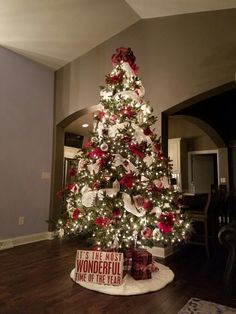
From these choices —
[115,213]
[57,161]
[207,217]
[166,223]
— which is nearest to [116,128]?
[115,213]

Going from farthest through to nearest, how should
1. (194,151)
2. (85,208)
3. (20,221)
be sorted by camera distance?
(194,151) < (20,221) < (85,208)

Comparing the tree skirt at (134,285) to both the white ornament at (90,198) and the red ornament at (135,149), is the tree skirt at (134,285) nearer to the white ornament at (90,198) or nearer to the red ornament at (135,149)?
the white ornament at (90,198)

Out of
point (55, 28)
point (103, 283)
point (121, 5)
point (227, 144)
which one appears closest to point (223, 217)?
point (227, 144)

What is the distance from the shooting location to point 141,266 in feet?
8.39

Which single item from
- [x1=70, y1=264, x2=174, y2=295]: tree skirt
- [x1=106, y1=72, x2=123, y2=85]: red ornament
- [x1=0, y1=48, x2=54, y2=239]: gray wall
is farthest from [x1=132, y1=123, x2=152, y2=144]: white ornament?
[x1=0, y1=48, x2=54, y2=239]: gray wall

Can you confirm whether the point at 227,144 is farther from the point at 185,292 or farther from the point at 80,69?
the point at 185,292

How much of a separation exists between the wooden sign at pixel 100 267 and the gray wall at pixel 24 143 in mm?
1966

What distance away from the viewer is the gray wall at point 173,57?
10.1ft

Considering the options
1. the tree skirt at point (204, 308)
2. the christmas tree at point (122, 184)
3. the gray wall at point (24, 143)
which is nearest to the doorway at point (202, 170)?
the gray wall at point (24, 143)

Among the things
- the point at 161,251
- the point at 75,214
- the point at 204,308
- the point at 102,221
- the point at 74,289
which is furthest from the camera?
the point at 161,251

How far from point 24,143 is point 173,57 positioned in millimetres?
2754

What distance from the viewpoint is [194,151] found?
7266 millimetres

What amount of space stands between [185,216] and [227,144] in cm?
433

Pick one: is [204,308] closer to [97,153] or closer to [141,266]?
[141,266]
